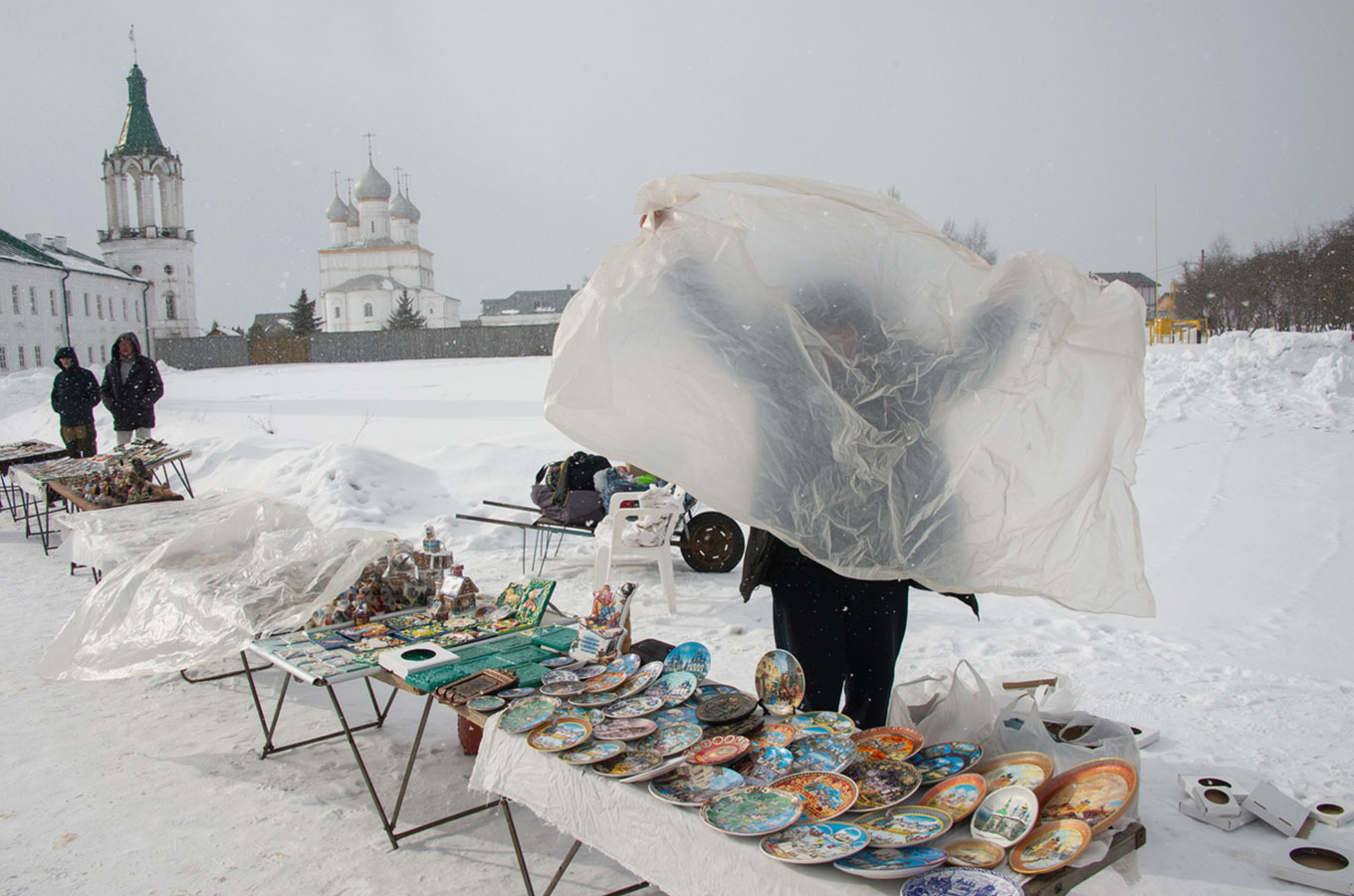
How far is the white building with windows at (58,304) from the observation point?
41219mm

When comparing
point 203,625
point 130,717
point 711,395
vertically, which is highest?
point 711,395

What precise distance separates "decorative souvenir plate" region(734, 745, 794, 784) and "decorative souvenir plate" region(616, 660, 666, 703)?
0.40 meters

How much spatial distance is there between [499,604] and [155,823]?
1415mm

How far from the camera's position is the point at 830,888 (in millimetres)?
1759

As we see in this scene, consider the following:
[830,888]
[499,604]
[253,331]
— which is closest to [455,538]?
[499,604]

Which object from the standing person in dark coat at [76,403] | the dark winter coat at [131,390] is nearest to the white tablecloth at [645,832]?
the dark winter coat at [131,390]

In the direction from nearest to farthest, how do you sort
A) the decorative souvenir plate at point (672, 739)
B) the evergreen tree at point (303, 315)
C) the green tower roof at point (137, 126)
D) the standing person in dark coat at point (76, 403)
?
1. the decorative souvenir plate at point (672, 739)
2. the standing person in dark coat at point (76, 403)
3. the green tower roof at point (137, 126)
4. the evergreen tree at point (303, 315)

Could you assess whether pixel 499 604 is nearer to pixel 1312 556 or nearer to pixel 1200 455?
pixel 1312 556

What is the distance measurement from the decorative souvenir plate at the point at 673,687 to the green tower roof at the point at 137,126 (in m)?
60.7

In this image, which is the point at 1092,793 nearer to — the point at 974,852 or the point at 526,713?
the point at 974,852

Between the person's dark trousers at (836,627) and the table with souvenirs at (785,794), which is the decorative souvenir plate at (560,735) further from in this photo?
the person's dark trousers at (836,627)

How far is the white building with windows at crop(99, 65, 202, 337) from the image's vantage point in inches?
2037

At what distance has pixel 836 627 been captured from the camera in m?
2.79

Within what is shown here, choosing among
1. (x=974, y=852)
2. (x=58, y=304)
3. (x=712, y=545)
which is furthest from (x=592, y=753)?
(x=58, y=304)
